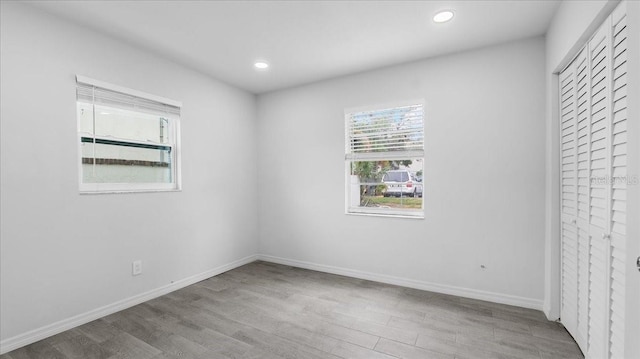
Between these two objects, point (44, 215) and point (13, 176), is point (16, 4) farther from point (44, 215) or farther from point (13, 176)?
point (44, 215)

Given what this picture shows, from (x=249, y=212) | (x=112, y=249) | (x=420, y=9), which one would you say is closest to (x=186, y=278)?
(x=112, y=249)

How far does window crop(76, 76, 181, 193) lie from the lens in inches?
99.4

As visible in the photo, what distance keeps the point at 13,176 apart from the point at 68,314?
1.17 meters

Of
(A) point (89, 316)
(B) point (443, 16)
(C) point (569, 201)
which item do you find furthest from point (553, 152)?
(A) point (89, 316)

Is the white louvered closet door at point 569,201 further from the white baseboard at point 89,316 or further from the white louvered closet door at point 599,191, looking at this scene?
the white baseboard at point 89,316

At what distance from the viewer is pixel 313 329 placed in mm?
2354

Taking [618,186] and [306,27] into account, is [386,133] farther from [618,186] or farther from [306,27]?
[618,186]

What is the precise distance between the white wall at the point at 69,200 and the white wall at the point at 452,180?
1.38 meters

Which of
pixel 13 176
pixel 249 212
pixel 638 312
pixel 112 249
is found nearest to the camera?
pixel 638 312

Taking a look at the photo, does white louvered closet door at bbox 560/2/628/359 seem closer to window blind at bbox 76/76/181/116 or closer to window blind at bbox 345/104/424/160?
window blind at bbox 345/104/424/160

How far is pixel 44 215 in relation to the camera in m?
2.22

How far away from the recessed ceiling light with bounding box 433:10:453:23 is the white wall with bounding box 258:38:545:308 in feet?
2.33

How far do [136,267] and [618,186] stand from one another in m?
3.68

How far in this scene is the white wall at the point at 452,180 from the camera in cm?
265
